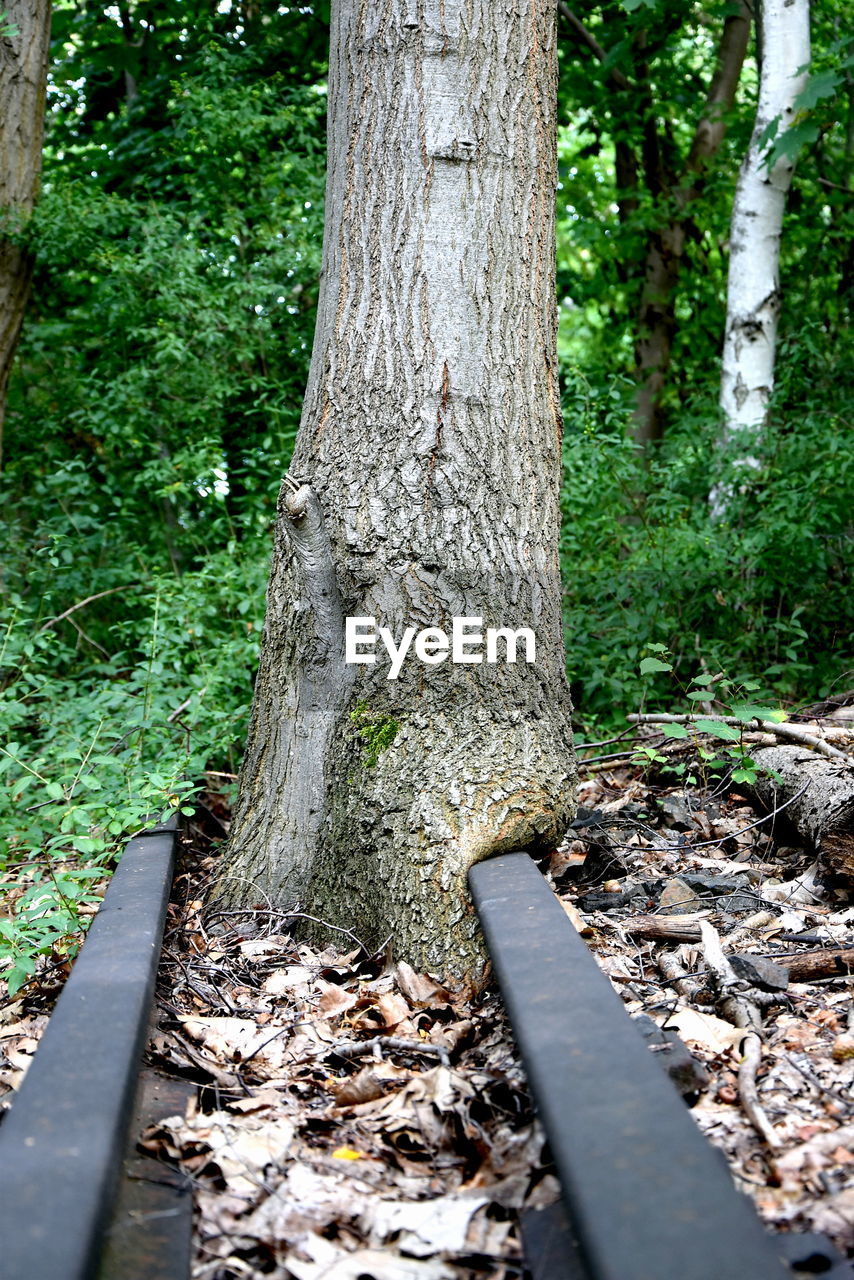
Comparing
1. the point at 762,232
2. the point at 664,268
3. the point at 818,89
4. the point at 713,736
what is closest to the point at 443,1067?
the point at 713,736

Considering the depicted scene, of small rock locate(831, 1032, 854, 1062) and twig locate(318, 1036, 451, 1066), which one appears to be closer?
small rock locate(831, 1032, 854, 1062)

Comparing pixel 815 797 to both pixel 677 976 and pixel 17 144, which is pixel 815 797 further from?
pixel 17 144

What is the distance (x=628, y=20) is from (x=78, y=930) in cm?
802

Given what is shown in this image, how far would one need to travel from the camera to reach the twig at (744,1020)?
6.09 ft

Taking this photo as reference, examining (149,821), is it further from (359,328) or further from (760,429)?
(760,429)

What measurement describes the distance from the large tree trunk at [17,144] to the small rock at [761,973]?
21.0ft

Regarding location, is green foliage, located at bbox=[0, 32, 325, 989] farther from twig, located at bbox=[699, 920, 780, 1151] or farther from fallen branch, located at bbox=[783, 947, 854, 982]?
fallen branch, located at bbox=[783, 947, 854, 982]

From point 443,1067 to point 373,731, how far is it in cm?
102

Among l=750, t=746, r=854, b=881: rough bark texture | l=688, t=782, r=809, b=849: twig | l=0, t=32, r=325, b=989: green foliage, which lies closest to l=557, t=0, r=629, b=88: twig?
l=0, t=32, r=325, b=989: green foliage

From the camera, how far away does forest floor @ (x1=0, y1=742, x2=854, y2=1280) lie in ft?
5.52

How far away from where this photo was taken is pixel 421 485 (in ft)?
9.60

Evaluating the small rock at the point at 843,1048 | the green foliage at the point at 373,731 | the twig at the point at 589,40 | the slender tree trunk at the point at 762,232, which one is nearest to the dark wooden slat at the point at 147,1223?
the green foliage at the point at 373,731

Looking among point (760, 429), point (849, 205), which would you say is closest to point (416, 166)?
point (760, 429)

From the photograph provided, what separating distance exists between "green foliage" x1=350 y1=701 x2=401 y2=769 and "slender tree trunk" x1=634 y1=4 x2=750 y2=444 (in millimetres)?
7103
